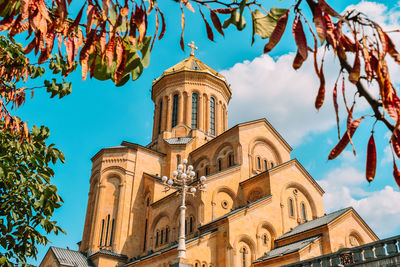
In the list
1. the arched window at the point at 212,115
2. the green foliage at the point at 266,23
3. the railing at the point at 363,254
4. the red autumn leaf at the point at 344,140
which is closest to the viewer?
the red autumn leaf at the point at 344,140

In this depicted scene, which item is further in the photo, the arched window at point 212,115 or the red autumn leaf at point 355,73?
the arched window at point 212,115

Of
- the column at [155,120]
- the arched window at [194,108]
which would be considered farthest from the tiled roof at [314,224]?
the column at [155,120]

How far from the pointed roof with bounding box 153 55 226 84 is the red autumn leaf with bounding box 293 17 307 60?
93.2 feet

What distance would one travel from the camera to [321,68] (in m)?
1.35

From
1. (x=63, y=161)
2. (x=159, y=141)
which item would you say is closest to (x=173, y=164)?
(x=159, y=141)

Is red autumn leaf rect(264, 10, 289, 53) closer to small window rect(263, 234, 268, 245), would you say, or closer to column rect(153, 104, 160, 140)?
small window rect(263, 234, 268, 245)

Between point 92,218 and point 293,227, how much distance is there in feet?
42.8

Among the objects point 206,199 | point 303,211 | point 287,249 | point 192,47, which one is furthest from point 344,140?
point 192,47

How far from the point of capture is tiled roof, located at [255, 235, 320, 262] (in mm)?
15614

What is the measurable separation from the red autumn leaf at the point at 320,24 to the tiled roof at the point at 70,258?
2251 cm

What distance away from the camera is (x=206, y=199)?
1964cm

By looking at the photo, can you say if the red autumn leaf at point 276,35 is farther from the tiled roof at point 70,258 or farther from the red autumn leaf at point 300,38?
the tiled roof at point 70,258

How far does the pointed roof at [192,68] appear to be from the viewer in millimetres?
29859

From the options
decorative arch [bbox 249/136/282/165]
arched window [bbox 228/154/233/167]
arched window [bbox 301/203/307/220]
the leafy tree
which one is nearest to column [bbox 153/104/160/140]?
arched window [bbox 228/154/233/167]
